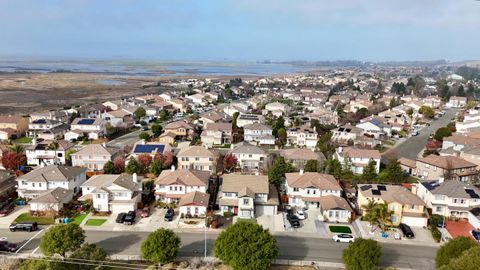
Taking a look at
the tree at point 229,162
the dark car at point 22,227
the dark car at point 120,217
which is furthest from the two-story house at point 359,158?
the dark car at point 22,227

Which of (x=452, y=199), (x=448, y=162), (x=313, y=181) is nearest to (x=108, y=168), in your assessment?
(x=313, y=181)

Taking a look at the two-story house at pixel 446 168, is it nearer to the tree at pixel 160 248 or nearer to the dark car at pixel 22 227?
the tree at pixel 160 248

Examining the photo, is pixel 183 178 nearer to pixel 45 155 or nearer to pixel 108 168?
pixel 108 168

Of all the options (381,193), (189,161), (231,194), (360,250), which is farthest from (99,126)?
(360,250)

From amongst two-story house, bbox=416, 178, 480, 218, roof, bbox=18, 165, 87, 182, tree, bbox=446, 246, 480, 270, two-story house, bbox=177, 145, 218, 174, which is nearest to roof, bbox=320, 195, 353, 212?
two-story house, bbox=416, 178, 480, 218

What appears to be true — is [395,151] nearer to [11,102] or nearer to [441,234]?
[441,234]

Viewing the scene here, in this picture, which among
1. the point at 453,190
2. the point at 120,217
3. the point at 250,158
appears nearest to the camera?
the point at 120,217

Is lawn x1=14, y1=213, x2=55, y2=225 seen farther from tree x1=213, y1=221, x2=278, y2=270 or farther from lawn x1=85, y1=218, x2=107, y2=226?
tree x1=213, y1=221, x2=278, y2=270
